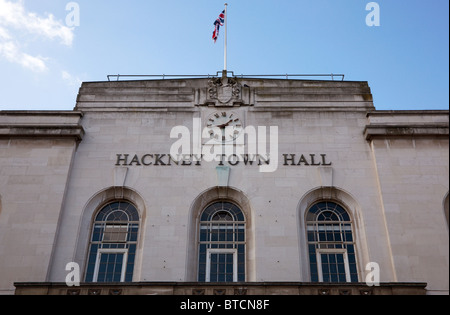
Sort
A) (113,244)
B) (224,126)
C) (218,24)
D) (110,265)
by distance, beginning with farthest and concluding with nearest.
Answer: (218,24)
(224,126)
(113,244)
(110,265)

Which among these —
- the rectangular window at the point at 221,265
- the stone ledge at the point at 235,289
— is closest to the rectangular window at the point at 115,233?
the stone ledge at the point at 235,289

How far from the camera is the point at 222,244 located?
68.9 ft

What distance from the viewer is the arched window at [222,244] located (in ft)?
66.6

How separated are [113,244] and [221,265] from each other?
4.62m

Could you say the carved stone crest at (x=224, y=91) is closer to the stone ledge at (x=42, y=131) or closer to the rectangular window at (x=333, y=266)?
the stone ledge at (x=42, y=131)

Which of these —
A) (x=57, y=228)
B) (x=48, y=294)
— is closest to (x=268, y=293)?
(x=48, y=294)

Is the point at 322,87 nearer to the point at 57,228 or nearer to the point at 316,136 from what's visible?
the point at 316,136

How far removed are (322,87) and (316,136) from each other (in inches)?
117

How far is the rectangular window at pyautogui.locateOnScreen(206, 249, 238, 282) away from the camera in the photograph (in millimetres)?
20188

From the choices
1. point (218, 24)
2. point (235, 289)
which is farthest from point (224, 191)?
point (218, 24)

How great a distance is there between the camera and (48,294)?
57.9 ft

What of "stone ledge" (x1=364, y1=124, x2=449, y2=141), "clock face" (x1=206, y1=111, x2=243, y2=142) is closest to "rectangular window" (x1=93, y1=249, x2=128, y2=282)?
"clock face" (x1=206, y1=111, x2=243, y2=142)

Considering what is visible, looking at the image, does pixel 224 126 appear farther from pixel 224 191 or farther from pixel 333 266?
pixel 333 266

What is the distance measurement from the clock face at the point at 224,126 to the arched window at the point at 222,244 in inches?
127
